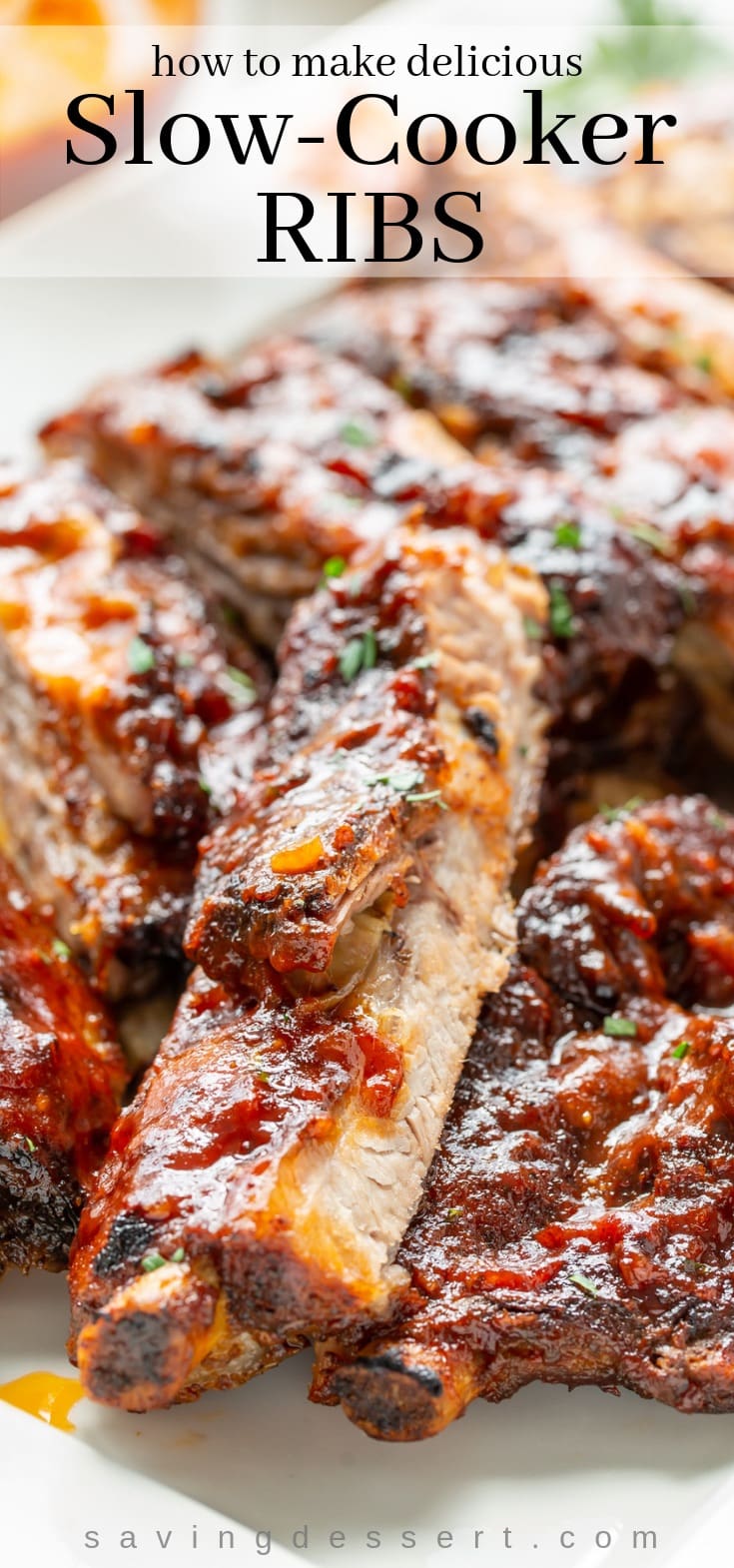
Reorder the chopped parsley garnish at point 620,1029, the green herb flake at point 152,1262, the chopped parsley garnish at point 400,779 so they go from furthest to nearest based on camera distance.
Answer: the chopped parsley garnish at point 620,1029 < the chopped parsley garnish at point 400,779 < the green herb flake at point 152,1262

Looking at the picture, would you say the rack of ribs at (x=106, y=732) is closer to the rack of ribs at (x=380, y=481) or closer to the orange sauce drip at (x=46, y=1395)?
the rack of ribs at (x=380, y=481)

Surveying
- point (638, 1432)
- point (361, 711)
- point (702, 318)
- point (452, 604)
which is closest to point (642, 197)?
point (702, 318)

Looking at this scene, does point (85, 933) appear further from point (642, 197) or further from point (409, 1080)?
point (642, 197)

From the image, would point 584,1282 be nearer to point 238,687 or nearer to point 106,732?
point 106,732

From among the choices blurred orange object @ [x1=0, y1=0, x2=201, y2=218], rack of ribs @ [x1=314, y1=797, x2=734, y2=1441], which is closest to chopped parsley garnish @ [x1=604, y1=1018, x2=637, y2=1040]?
rack of ribs @ [x1=314, y1=797, x2=734, y2=1441]

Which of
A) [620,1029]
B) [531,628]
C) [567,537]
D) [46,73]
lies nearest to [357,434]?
[567,537]

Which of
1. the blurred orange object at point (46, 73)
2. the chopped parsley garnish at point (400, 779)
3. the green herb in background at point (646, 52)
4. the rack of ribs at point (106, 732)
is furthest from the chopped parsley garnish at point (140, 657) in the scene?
the green herb in background at point (646, 52)

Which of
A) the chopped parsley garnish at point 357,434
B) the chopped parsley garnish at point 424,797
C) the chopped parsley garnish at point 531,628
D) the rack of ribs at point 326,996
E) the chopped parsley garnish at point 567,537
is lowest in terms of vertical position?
the rack of ribs at point 326,996
